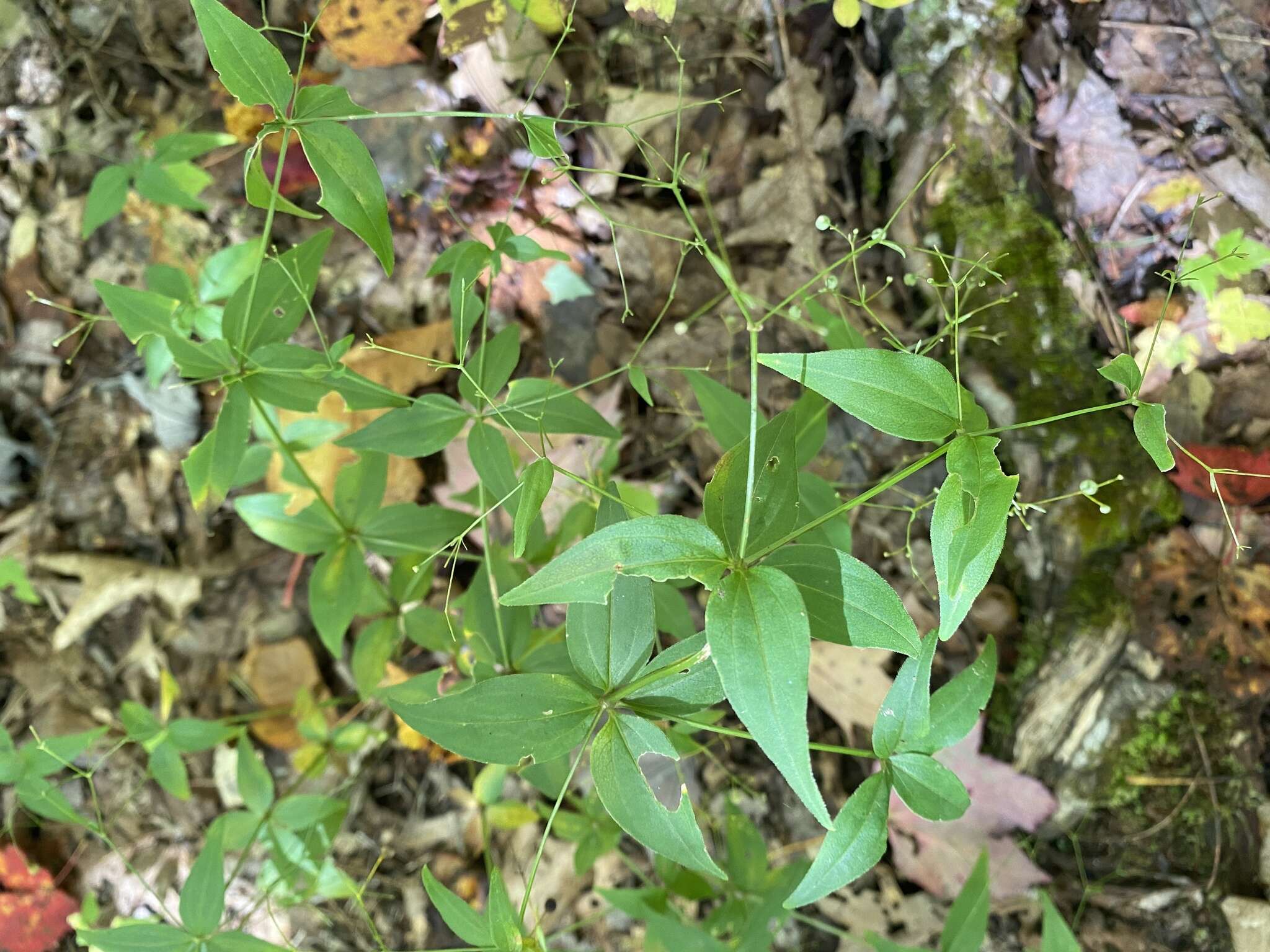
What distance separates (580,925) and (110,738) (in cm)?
176

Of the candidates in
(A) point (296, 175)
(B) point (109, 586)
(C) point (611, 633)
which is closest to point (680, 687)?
(C) point (611, 633)

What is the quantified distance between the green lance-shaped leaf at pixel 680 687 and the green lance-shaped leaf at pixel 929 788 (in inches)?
19.5

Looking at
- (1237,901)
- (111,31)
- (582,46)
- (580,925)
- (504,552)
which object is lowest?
(580,925)

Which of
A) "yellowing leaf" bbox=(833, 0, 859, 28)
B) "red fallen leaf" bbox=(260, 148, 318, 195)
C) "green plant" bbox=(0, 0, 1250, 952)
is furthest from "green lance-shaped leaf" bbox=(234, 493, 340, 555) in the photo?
"yellowing leaf" bbox=(833, 0, 859, 28)

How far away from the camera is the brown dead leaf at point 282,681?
2.90 m

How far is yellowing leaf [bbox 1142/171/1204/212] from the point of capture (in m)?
2.19

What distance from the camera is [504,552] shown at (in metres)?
2.07

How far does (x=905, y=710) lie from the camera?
1614 millimetres

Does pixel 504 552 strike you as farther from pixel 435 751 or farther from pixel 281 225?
pixel 281 225

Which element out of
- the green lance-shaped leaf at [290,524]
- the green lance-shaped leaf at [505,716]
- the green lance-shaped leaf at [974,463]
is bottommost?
the green lance-shaped leaf at [290,524]

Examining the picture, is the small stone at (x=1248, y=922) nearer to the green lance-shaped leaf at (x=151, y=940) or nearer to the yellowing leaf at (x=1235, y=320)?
the yellowing leaf at (x=1235, y=320)

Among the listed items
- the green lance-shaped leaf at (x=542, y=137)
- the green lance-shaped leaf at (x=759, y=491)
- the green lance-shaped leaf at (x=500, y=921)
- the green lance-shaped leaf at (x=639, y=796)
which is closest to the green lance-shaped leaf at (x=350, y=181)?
the green lance-shaped leaf at (x=542, y=137)

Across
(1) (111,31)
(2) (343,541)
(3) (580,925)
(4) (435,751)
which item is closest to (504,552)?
(2) (343,541)

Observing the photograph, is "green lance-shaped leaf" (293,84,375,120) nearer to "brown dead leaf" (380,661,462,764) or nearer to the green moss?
"brown dead leaf" (380,661,462,764)
